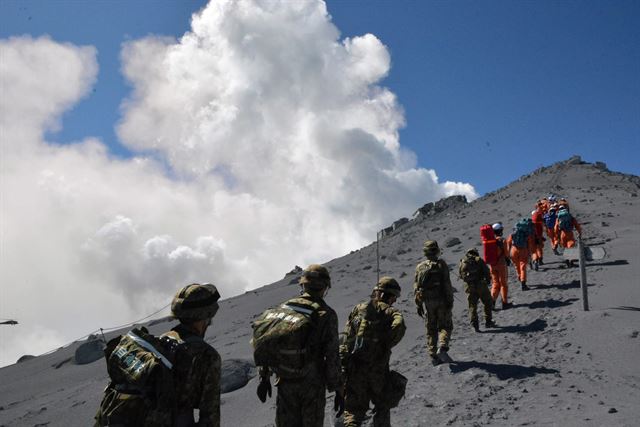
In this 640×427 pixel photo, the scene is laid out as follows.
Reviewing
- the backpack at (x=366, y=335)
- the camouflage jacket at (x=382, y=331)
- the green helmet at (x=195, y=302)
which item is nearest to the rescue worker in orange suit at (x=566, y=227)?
the camouflage jacket at (x=382, y=331)

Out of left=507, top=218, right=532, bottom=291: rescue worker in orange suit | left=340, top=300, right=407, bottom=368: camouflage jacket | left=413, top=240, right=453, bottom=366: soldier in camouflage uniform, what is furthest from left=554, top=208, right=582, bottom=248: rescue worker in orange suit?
left=340, top=300, right=407, bottom=368: camouflage jacket

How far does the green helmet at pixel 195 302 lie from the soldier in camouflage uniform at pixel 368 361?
1.99 meters

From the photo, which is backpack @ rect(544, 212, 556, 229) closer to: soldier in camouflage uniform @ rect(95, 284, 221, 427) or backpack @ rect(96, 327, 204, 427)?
soldier in camouflage uniform @ rect(95, 284, 221, 427)

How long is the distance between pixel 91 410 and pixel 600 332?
11683 mm

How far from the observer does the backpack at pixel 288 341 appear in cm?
401

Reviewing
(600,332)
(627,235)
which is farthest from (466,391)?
(627,235)

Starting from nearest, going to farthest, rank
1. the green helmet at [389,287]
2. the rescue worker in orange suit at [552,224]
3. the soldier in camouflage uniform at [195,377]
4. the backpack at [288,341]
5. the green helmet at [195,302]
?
the soldier in camouflage uniform at [195,377], the green helmet at [195,302], the backpack at [288,341], the green helmet at [389,287], the rescue worker in orange suit at [552,224]

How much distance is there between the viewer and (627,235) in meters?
16.2

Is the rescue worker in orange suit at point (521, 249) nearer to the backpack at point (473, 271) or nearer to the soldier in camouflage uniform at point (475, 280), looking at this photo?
the soldier in camouflage uniform at point (475, 280)

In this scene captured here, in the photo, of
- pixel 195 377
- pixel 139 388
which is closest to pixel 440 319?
pixel 195 377

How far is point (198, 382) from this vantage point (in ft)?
9.73

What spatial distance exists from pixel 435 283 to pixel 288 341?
3906 mm

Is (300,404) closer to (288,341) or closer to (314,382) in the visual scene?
(314,382)

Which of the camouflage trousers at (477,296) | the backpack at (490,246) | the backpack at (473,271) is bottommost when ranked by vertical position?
the camouflage trousers at (477,296)
